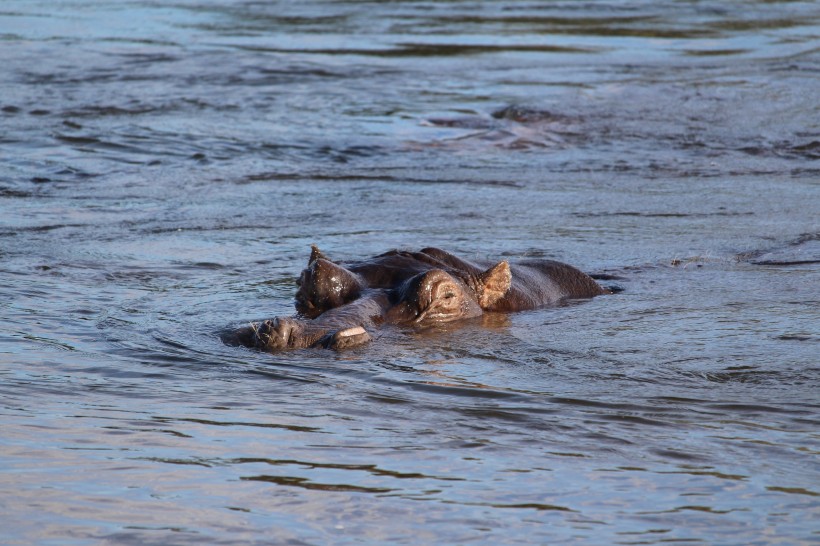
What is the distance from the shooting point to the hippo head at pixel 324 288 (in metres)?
5.81

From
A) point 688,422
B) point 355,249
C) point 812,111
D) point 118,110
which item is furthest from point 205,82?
point 688,422

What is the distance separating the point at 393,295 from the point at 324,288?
0.32 m

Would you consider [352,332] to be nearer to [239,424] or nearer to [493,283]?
[239,424]

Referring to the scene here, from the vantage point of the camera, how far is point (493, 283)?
20.7 ft

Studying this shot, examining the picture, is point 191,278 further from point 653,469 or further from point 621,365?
point 653,469

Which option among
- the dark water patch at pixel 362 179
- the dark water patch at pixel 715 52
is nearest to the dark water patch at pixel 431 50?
the dark water patch at pixel 715 52

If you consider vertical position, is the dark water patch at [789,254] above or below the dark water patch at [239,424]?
above

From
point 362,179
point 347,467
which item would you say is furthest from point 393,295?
point 362,179

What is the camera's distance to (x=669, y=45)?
62.2 ft

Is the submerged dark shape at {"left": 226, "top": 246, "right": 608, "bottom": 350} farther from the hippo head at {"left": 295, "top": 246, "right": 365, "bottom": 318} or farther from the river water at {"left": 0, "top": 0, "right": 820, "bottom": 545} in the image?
the river water at {"left": 0, "top": 0, "right": 820, "bottom": 545}

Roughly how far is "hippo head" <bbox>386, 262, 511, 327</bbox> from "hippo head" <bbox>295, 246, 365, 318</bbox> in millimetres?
211

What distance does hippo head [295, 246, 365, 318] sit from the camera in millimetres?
5812

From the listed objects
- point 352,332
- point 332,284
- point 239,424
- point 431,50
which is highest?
point 431,50

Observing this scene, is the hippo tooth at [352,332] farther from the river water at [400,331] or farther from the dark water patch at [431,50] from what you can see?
the dark water patch at [431,50]
